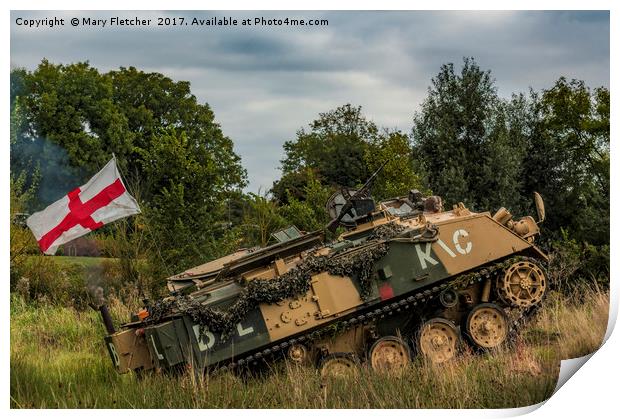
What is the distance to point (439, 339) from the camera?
48.9 ft

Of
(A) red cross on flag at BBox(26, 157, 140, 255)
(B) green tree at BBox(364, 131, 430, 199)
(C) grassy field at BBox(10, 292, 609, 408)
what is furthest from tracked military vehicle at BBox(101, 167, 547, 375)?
(B) green tree at BBox(364, 131, 430, 199)

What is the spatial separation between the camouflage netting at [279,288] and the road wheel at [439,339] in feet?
3.82

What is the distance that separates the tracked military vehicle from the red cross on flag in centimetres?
131

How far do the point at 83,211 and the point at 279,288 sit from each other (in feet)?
10.3

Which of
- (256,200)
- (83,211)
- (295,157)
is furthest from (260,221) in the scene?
(295,157)

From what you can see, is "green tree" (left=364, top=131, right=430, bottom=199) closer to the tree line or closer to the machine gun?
the tree line

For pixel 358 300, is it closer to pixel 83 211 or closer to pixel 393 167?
pixel 83 211

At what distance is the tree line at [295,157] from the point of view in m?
21.1

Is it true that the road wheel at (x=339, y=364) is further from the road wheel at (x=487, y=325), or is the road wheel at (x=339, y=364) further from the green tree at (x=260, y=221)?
the green tree at (x=260, y=221)

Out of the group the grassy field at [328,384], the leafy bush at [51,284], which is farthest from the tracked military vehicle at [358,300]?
the leafy bush at [51,284]

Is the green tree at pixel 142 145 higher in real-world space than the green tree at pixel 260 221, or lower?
higher

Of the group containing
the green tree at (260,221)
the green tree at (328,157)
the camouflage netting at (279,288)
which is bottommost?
the camouflage netting at (279,288)

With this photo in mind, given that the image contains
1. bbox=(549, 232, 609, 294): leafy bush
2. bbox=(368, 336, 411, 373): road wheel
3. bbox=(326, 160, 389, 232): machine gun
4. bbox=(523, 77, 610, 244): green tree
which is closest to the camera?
bbox=(368, 336, 411, 373): road wheel

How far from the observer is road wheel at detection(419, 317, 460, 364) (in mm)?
14812
